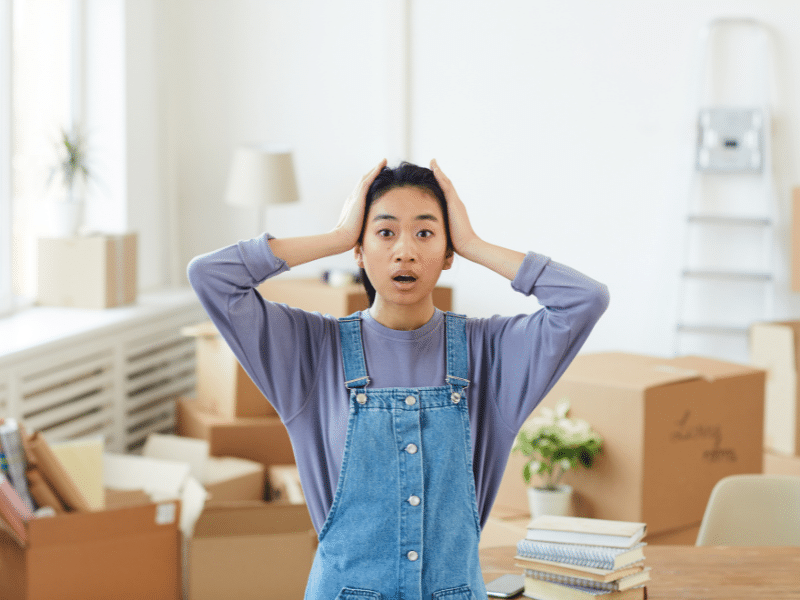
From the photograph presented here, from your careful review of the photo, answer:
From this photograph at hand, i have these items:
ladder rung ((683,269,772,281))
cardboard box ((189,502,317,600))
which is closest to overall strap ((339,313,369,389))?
cardboard box ((189,502,317,600))

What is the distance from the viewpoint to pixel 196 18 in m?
4.29

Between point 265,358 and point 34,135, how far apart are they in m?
2.77

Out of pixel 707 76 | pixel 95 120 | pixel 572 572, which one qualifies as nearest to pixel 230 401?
pixel 95 120

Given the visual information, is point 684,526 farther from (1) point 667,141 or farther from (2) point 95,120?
(2) point 95,120

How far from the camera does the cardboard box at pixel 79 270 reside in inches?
130

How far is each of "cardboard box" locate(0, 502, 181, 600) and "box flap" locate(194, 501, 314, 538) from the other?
7.6 inches

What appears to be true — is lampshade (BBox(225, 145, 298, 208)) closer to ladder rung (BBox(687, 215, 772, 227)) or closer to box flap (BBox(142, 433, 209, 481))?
box flap (BBox(142, 433, 209, 481))

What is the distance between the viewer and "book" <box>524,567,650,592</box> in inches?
52.3

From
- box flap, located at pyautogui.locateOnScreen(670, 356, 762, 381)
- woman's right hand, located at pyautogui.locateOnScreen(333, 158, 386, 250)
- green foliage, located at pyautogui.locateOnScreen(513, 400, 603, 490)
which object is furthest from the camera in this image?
box flap, located at pyautogui.locateOnScreen(670, 356, 762, 381)

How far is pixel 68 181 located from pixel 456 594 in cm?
281

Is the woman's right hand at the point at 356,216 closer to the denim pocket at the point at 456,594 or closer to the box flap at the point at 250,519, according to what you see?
the denim pocket at the point at 456,594

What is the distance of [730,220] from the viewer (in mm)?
3688

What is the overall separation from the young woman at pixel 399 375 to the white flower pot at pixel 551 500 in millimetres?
980

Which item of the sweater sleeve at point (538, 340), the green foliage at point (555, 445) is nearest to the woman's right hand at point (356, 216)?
the sweater sleeve at point (538, 340)
